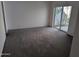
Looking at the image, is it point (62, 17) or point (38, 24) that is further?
point (38, 24)

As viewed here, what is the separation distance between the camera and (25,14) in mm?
5285

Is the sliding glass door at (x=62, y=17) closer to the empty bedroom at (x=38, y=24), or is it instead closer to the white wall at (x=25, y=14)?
the empty bedroom at (x=38, y=24)

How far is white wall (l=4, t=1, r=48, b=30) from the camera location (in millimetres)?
4969

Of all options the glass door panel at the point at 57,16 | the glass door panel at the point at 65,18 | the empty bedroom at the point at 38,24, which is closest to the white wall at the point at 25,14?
the empty bedroom at the point at 38,24

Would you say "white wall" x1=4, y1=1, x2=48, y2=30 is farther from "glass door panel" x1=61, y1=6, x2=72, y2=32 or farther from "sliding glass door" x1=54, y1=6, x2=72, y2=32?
"glass door panel" x1=61, y1=6, x2=72, y2=32

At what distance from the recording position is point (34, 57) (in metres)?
2.59

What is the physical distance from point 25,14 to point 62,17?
83.4 inches

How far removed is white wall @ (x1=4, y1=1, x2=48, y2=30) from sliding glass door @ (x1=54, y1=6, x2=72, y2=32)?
67 centimetres

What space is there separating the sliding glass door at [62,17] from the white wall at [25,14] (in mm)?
669

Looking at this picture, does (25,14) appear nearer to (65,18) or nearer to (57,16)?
(57,16)

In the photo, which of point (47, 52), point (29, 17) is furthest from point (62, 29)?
point (47, 52)

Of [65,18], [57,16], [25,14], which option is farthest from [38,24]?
[65,18]

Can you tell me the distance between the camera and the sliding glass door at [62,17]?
15.2 feet

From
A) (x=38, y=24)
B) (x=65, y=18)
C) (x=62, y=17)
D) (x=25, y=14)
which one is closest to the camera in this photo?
(x=65, y=18)
